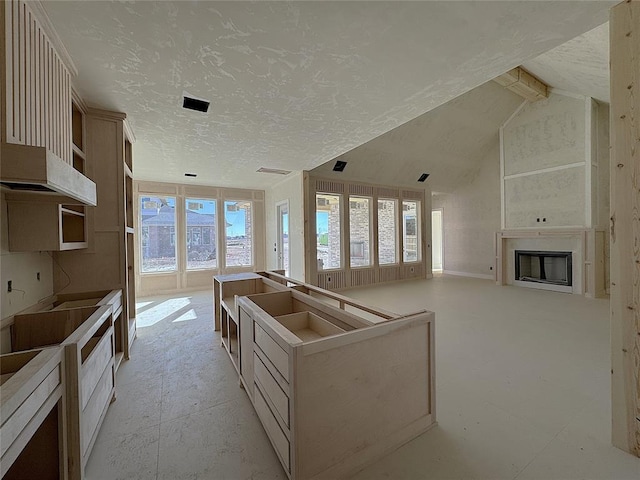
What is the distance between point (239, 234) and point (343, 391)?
6.63 meters

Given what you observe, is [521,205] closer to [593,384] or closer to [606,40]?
[606,40]

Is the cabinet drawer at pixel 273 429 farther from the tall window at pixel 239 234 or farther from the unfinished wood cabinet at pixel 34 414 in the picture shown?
the tall window at pixel 239 234

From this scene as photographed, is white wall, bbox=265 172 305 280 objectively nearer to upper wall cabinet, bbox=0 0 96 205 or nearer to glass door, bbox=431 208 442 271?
upper wall cabinet, bbox=0 0 96 205

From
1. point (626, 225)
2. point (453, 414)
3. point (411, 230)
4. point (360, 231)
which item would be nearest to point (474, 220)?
point (411, 230)

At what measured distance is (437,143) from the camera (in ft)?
21.7

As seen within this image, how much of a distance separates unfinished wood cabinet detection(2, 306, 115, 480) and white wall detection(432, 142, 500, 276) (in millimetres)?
8880

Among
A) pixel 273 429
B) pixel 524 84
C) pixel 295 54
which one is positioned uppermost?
pixel 524 84

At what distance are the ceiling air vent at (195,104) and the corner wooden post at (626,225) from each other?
10.4 ft

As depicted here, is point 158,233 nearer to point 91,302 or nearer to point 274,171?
point 274,171

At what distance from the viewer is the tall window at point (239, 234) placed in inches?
289

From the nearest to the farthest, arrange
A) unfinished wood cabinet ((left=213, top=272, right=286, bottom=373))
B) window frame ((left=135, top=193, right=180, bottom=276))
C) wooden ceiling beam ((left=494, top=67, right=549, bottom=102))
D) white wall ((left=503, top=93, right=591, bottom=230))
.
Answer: unfinished wood cabinet ((left=213, top=272, right=286, bottom=373)) < wooden ceiling beam ((left=494, top=67, right=549, bottom=102)) < white wall ((left=503, top=93, right=591, bottom=230)) < window frame ((left=135, top=193, right=180, bottom=276))

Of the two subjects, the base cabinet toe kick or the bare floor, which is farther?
the bare floor

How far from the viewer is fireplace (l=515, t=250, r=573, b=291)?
594 centimetres

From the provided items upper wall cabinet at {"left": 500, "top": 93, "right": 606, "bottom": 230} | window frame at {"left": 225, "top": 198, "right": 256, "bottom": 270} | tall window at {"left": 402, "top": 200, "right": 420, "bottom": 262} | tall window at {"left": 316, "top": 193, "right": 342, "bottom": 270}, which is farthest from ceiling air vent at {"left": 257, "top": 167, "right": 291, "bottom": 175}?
upper wall cabinet at {"left": 500, "top": 93, "right": 606, "bottom": 230}
